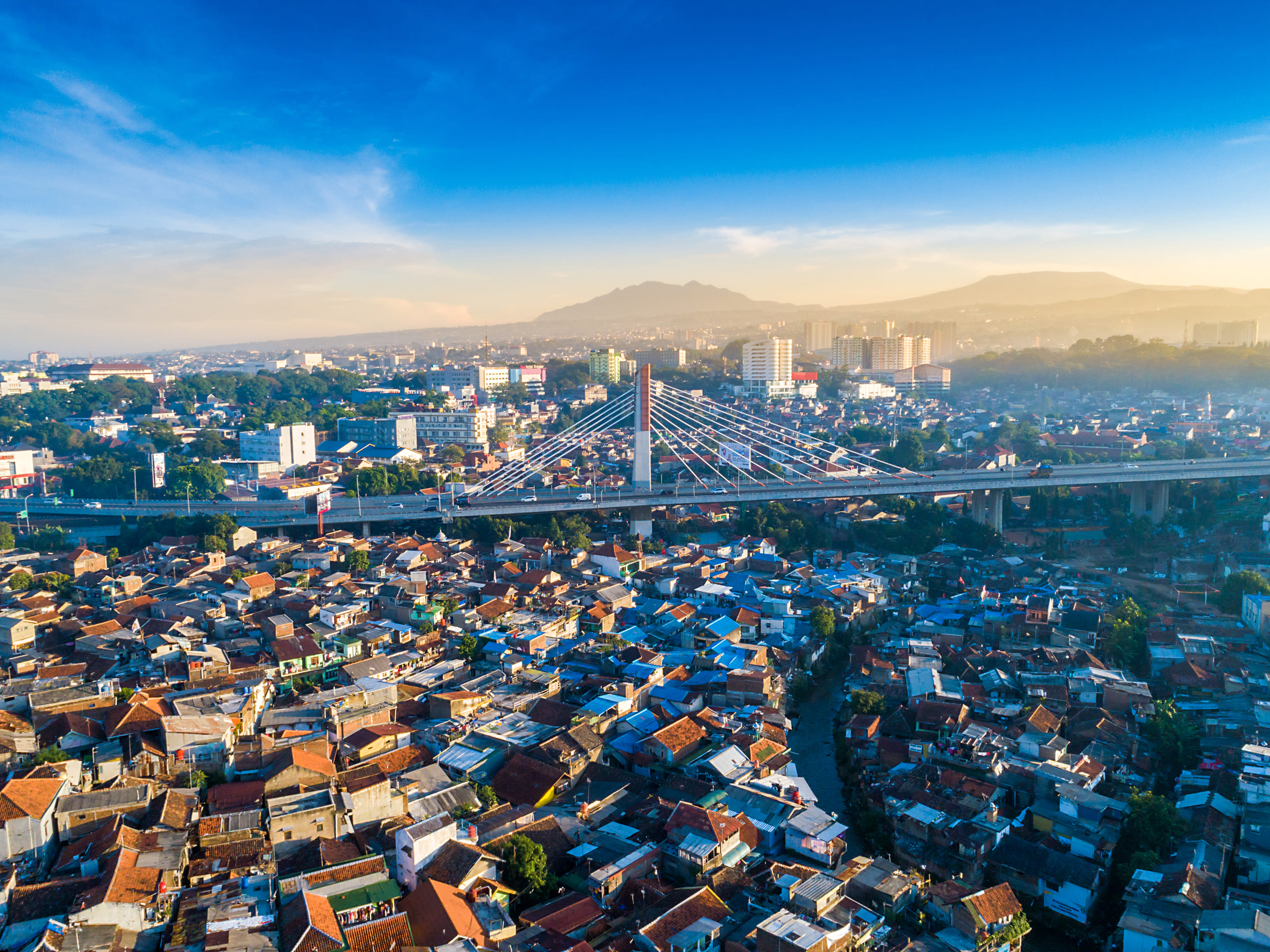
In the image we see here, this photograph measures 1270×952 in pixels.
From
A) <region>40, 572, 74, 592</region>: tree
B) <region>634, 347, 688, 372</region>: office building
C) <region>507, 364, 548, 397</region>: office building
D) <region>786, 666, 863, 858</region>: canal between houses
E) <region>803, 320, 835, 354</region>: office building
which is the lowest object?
<region>786, 666, 863, 858</region>: canal between houses

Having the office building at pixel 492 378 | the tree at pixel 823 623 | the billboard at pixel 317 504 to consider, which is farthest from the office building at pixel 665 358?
the tree at pixel 823 623

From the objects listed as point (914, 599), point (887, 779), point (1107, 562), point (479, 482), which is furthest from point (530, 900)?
point (479, 482)

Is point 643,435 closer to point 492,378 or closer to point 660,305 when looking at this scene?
point 492,378

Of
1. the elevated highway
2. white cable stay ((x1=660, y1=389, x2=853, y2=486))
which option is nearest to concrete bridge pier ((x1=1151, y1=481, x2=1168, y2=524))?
the elevated highway

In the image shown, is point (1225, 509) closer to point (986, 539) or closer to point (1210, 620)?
point (986, 539)

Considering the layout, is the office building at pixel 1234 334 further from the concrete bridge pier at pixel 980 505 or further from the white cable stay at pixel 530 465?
the white cable stay at pixel 530 465

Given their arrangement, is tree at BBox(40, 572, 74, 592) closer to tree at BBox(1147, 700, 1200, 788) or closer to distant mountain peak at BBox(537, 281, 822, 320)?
tree at BBox(1147, 700, 1200, 788)
